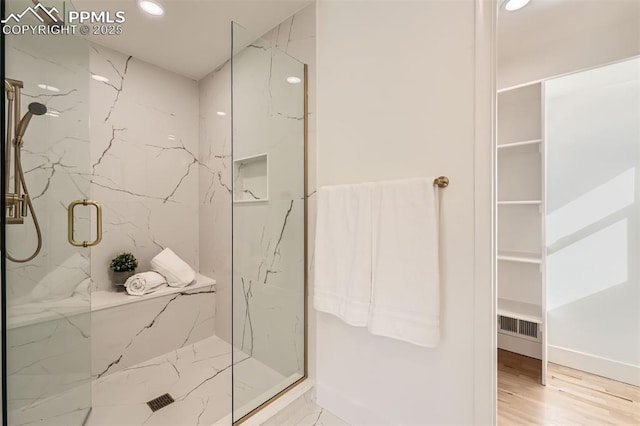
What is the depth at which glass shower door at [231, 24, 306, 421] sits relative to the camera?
4.38 ft

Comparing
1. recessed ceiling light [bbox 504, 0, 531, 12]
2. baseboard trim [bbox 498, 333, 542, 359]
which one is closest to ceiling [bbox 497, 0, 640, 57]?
recessed ceiling light [bbox 504, 0, 531, 12]

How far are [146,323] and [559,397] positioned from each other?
2.67 m

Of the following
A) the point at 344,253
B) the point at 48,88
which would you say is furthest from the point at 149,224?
the point at 344,253

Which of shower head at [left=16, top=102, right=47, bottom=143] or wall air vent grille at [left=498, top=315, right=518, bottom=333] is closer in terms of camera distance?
shower head at [left=16, top=102, right=47, bottom=143]

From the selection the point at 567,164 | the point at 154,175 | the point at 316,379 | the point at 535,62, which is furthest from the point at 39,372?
the point at 567,164

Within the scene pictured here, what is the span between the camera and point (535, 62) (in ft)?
4.98

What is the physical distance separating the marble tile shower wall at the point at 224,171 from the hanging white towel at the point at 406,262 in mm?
525

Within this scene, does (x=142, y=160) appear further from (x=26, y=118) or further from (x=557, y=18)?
(x=557, y=18)

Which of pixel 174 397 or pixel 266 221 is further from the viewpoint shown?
pixel 174 397

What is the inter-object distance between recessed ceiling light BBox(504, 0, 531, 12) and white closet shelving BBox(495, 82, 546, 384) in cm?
40

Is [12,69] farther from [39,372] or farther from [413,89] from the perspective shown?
[413,89]

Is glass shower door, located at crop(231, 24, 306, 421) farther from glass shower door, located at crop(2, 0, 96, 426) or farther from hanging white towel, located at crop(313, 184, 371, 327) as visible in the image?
glass shower door, located at crop(2, 0, 96, 426)

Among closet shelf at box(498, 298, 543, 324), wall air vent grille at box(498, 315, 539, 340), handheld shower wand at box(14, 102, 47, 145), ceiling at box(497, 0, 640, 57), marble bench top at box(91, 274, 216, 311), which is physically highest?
ceiling at box(497, 0, 640, 57)

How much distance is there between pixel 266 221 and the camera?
1477 mm
